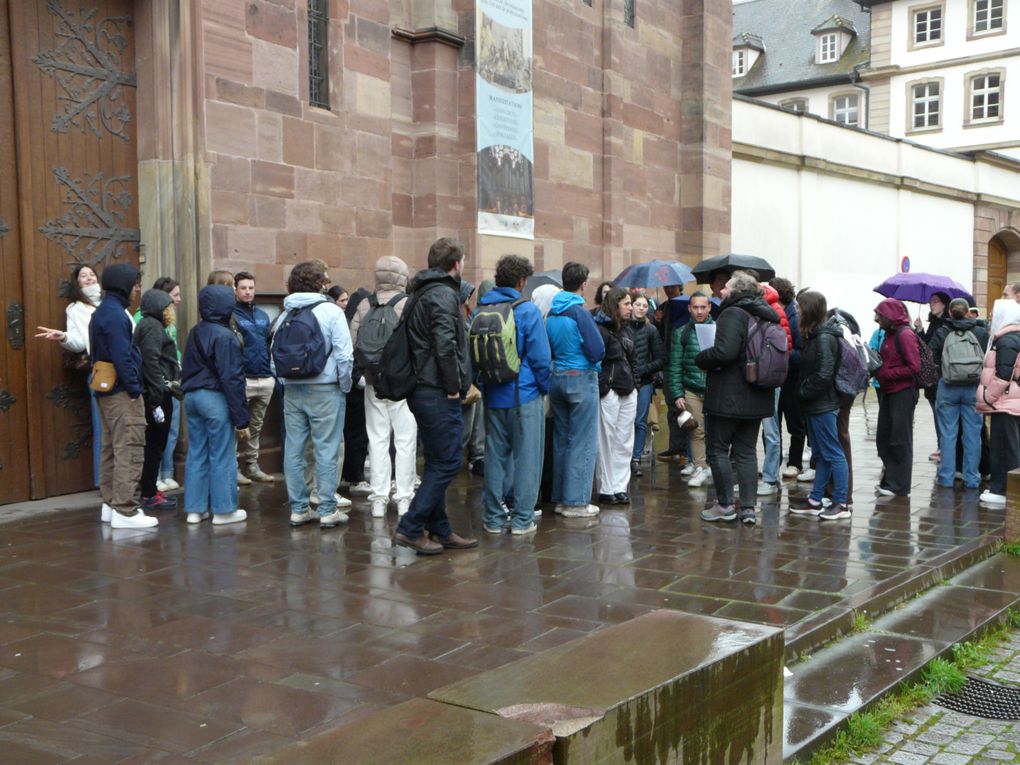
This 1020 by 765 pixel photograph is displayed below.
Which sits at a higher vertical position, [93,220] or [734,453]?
[93,220]

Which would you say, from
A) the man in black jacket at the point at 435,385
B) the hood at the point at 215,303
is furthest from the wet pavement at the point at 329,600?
the hood at the point at 215,303

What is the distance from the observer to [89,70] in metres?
9.27

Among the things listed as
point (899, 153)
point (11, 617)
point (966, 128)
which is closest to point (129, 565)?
point (11, 617)

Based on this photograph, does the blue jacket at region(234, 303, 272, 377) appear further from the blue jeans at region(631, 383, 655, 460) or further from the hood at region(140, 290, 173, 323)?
the blue jeans at region(631, 383, 655, 460)

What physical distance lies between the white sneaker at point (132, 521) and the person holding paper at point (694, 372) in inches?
169

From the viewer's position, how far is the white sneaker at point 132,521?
780cm

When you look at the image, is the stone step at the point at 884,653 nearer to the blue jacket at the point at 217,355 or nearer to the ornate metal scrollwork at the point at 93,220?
the blue jacket at the point at 217,355

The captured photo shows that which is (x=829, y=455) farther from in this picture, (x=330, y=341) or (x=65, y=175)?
(x=65, y=175)

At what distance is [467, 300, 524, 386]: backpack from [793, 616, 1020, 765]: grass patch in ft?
9.17

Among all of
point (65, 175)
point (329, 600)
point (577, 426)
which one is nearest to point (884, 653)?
point (329, 600)

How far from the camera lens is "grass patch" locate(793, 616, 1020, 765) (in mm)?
4512

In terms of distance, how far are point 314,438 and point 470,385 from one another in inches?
59.0

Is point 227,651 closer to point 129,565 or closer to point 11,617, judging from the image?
point 11,617

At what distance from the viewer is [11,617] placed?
572 cm
